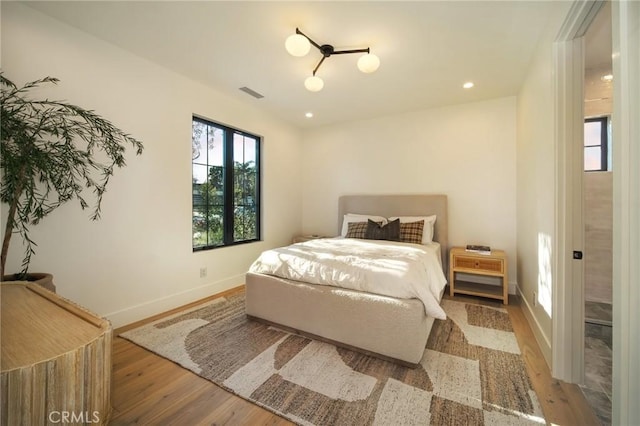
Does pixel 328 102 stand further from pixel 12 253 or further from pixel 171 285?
pixel 12 253

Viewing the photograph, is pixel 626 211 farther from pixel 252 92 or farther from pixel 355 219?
pixel 252 92

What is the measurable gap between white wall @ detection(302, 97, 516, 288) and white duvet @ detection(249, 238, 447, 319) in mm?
1434

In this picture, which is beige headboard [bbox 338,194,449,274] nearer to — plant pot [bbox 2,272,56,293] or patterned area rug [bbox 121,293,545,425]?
patterned area rug [bbox 121,293,545,425]

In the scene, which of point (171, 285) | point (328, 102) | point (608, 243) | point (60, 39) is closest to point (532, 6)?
point (328, 102)

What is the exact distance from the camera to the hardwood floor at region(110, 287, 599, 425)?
4.35ft

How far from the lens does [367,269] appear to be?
1945 mm

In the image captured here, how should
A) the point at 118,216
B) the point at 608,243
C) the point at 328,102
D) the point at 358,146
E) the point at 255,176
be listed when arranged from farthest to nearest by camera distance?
the point at 358,146 → the point at 255,176 → the point at 328,102 → the point at 608,243 → the point at 118,216

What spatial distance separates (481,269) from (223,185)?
3.31 meters

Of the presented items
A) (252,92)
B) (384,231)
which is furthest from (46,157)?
(384,231)

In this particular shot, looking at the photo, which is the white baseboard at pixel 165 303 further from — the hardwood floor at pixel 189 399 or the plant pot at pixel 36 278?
the plant pot at pixel 36 278

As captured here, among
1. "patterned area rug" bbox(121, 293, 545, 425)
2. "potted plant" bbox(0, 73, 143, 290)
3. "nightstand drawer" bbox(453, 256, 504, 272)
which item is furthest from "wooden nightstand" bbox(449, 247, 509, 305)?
"potted plant" bbox(0, 73, 143, 290)

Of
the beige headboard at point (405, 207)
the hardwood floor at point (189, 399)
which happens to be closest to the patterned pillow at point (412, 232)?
the beige headboard at point (405, 207)

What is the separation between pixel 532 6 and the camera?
1739 millimetres

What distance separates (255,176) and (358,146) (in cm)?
172
